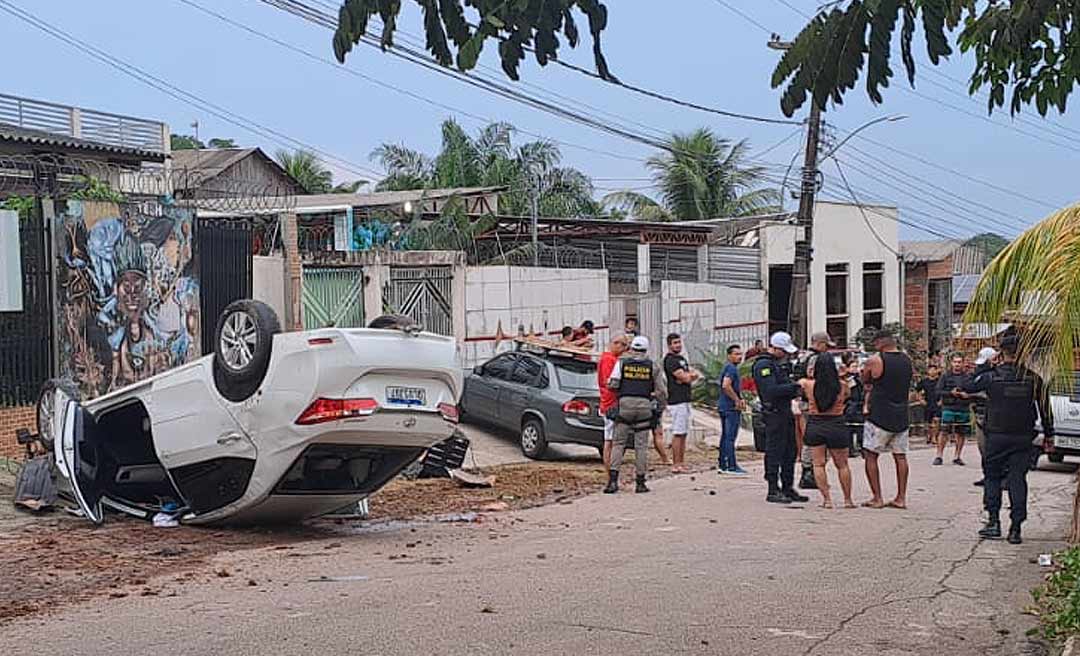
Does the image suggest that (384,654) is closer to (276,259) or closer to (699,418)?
(276,259)

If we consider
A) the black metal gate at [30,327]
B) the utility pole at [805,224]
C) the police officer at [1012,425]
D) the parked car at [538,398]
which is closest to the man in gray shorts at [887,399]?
the police officer at [1012,425]

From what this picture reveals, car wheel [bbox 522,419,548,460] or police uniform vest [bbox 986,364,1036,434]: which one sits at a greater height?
police uniform vest [bbox 986,364,1036,434]

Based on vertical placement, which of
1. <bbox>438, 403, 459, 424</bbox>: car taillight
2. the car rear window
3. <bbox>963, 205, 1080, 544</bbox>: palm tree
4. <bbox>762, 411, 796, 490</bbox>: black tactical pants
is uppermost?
<bbox>963, 205, 1080, 544</bbox>: palm tree

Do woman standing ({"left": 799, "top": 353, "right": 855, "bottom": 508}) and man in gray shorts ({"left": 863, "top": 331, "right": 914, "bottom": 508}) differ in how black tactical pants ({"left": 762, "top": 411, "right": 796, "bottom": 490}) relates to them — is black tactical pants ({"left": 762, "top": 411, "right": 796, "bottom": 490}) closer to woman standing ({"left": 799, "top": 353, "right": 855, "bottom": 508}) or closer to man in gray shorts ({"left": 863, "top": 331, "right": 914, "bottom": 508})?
woman standing ({"left": 799, "top": 353, "right": 855, "bottom": 508})

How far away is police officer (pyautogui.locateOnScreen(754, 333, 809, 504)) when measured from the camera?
1542 centimetres

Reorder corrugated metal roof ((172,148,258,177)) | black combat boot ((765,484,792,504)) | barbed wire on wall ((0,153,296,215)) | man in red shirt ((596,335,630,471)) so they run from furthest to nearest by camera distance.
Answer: corrugated metal roof ((172,148,258,177))
barbed wire on wall ((0,153,296,215))
man in red shirt ((596,335,630,471))
black combat boot ((765,484,792,504))

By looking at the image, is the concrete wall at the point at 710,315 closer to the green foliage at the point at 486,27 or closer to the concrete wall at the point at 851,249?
the concrete wall at the point at 851,249

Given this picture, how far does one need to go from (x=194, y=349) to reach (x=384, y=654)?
1147 centimetres

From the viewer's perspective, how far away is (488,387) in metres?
21.2

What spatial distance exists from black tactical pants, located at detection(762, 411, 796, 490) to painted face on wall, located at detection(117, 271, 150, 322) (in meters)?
7.58

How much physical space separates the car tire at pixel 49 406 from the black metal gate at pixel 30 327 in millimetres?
2853

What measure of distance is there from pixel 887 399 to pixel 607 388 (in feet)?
12.9

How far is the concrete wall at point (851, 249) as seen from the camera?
39344 mm

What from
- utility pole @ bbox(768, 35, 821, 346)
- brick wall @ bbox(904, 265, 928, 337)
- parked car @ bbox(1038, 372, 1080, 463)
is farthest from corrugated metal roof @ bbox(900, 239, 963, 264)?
parked car @ bbox(1038, 372, 1080, 463)
